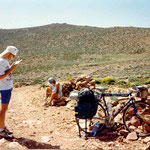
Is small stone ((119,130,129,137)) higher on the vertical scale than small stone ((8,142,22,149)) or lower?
higher

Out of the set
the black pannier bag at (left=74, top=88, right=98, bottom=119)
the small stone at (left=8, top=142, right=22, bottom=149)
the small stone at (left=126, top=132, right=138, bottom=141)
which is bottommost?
the small stone at (left=8, top=142, right=22, bottom=149)

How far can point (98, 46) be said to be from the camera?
186 feet

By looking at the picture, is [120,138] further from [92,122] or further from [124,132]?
[92,122]

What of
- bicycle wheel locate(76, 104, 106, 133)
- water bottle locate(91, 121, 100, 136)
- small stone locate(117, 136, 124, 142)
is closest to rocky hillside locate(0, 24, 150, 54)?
bicycle wheel locate(76, 104, 106, 133)

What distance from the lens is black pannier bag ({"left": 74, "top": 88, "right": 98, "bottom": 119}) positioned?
13.4 ft

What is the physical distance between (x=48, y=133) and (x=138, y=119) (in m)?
2.14

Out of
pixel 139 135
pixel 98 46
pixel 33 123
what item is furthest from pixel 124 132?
pixel 98 46

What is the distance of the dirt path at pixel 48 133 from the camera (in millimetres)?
3926

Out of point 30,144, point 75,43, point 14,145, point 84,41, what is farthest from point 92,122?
point 84,41

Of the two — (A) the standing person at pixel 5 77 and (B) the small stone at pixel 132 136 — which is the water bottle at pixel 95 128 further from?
(A) the standing person at pixel 5 77

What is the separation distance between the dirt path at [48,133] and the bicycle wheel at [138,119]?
280 mm

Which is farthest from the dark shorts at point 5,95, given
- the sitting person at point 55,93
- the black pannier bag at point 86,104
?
the sitting person at point 55,93

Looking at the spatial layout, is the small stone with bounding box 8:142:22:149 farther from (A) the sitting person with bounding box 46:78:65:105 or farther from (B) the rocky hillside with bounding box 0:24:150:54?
(B) the rocky hillside with bounding box 0:24:150:54

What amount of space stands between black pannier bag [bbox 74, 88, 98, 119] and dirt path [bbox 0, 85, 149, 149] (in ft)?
1.91
